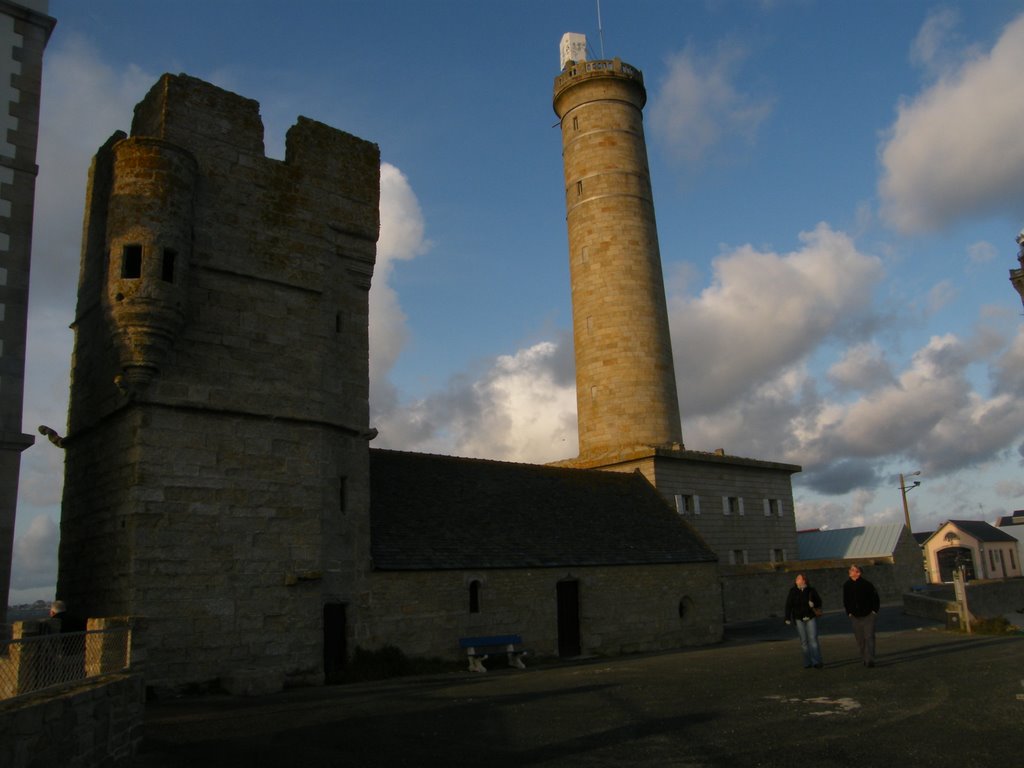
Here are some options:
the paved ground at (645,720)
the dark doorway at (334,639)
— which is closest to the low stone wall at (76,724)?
the paved ground at (645,720)

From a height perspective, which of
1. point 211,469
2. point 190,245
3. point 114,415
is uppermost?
point 190,245

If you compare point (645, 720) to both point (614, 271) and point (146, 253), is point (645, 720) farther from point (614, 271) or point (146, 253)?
point (614, 271)

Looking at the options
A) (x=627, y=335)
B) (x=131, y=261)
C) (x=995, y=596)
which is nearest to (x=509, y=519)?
(x=131, y=261)

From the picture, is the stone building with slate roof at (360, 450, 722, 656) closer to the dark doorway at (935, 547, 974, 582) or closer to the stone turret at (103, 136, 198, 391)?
the stone turret at (103, 136, 198, 391)

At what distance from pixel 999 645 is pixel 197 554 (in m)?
15.7

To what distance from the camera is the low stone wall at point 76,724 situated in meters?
5.93

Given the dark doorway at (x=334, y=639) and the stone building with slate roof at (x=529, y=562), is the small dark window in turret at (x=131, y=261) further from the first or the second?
the stone building with slate roof at (x=529, y=562)

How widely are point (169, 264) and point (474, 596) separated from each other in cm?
978

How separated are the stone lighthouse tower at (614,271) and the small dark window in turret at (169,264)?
2082cm

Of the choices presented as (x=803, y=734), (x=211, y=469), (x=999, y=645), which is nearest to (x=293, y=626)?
(x=211, y=469)

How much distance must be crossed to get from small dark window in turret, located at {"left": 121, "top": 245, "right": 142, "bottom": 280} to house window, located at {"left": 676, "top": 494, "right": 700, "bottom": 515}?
2101 centimetres

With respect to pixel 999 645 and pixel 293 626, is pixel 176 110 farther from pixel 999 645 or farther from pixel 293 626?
pixel 999 645

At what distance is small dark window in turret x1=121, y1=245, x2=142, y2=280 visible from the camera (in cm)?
1423

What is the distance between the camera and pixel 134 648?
881 centimetres
